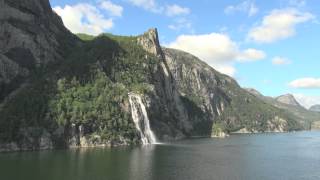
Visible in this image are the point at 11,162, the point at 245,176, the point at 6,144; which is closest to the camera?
the point at 245,176

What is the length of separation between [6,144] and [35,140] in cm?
1201

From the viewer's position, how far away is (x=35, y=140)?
195m

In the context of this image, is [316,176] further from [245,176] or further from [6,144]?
[6,144]

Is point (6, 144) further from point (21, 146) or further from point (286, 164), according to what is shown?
point (286, 164)

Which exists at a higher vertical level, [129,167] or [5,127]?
[5,127]

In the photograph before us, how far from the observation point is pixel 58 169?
126m

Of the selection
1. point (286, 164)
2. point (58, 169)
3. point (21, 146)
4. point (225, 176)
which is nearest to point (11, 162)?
point (58, 169)

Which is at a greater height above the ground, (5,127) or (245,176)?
(5,127)

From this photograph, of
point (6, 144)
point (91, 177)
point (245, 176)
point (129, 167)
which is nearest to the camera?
point (91, 177)

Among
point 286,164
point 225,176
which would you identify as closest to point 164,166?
point 225,176

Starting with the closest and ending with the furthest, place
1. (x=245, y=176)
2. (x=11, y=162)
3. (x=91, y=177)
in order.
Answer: (x=91, y=177), (x=245, y=176), (x=11, y=162)

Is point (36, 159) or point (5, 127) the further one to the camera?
point (5, 127)

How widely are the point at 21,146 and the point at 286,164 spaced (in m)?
99.5

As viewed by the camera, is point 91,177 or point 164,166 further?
point 164,166
